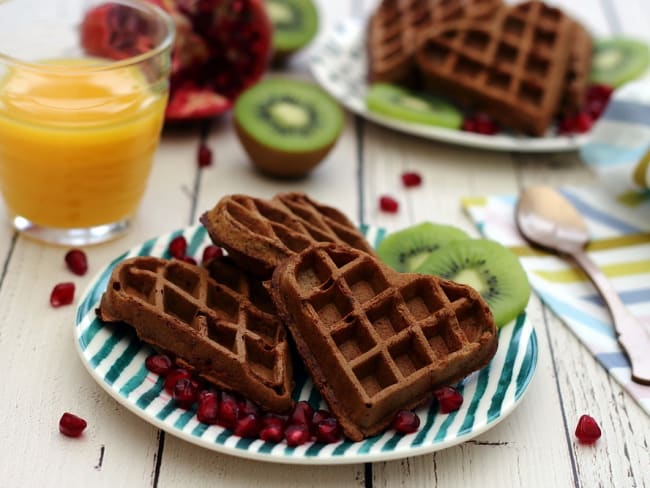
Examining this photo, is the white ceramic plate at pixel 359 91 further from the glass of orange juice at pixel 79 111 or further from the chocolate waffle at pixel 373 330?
→ the chocolate waffle at pixel 373 330

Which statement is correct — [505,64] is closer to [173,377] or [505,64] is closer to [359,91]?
[359,91]

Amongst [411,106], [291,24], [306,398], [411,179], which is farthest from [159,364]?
[291,24]

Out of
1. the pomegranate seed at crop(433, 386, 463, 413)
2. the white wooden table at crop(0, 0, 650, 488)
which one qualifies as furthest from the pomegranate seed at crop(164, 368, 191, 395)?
the pomegranate seed at crop(433, 386, 463, 413)

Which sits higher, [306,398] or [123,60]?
[123,60]

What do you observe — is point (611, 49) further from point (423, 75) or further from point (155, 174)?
point (155, 174)

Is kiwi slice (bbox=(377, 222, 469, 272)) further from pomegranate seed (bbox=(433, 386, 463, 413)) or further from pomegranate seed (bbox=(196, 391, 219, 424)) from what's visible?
pomegranate seed (bbox=(196, 391, 219, 424))

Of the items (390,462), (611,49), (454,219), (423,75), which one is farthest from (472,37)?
(390,462)

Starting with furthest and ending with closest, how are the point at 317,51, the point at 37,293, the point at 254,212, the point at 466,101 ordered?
the point at 317,51
the point at 466,101
the point at 37,293
the point at 254,212

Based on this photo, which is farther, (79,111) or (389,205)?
(389,205)
